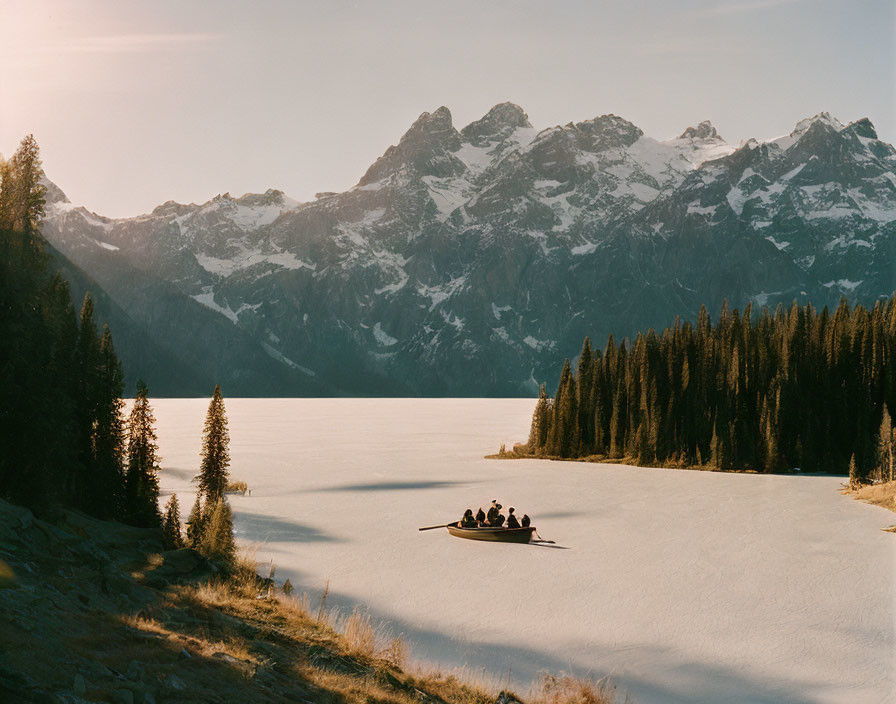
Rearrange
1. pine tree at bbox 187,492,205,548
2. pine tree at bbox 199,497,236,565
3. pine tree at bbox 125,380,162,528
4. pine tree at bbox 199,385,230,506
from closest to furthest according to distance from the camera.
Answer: pine tree at bbox 199,497,236,565 < pine tree at bbox 187,492,205,548 < pine tree at bbox 125,380,162,528 < pine tree at bbox 199,385,230,506

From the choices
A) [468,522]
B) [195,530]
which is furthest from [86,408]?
[468,522]

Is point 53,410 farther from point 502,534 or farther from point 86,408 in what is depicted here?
point 502,534

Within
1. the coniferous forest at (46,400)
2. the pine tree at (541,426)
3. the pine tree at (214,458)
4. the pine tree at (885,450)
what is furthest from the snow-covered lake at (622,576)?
the pine tree at (541,426)

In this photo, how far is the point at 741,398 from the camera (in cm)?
8538

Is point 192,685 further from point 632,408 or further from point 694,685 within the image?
point 632,408

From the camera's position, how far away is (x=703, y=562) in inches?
1353

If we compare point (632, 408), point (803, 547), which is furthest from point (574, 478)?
point (803, 547)

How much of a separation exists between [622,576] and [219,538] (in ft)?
55.6

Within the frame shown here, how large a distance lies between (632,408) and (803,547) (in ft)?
178

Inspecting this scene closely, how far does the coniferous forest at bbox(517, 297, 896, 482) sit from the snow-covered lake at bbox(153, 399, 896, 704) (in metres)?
14.8

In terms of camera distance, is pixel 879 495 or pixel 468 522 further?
pixel 879 495

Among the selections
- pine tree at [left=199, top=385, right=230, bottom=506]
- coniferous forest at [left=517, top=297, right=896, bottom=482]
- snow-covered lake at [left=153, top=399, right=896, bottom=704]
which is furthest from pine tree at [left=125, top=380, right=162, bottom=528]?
coniferous forest at [left=517, top=297, right=896, bottom=482]

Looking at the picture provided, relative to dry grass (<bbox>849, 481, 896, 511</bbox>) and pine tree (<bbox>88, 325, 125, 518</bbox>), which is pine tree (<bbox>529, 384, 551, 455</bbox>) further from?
pine tree (<bbox>88, 325, 125, 518</bbox>)

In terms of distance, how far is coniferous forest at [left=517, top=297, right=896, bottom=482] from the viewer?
81.0 metres
